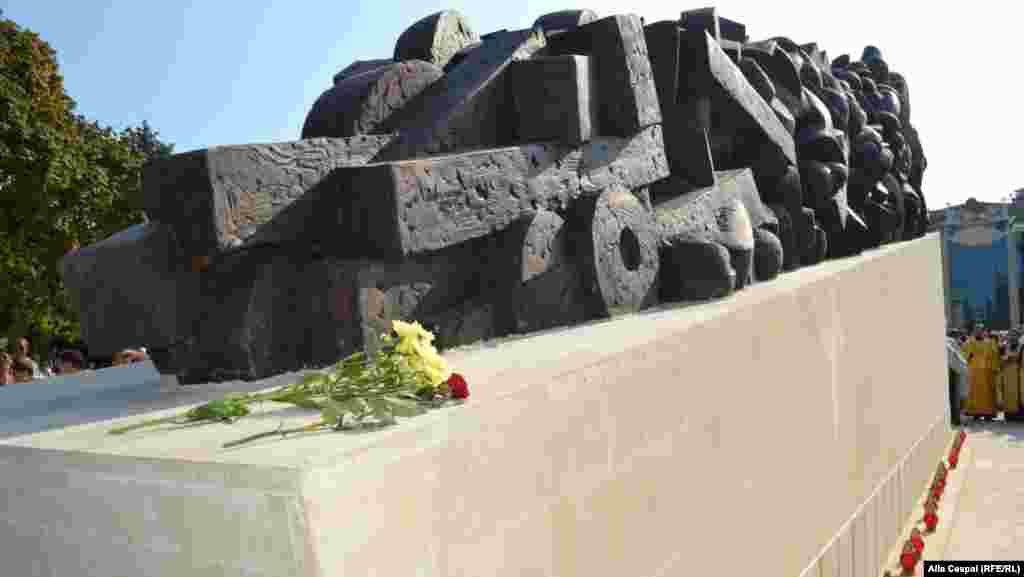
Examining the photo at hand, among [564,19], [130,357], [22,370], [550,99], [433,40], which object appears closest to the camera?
[550,99]

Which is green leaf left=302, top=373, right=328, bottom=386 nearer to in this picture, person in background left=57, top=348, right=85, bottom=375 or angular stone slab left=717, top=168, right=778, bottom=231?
angular stone slab left=717, top=168, right=778, bottom=231

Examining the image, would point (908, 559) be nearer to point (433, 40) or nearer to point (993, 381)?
point (433, 40)

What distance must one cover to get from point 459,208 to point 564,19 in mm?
1628

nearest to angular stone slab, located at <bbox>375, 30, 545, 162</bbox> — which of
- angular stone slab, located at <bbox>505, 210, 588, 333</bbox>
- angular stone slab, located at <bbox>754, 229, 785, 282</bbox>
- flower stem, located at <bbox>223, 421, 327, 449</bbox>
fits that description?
angular stone slab, located at <bbox>505, 210, 588, 333</bbox>

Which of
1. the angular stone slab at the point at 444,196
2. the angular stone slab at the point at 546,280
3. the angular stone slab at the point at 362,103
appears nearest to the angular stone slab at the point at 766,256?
the angular stone slab at the point at 444,196

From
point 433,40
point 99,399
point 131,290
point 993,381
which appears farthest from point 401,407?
point 993,381

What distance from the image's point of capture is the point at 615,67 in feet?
12.5

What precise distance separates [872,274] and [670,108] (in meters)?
2.10

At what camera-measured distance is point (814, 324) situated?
14.8ft

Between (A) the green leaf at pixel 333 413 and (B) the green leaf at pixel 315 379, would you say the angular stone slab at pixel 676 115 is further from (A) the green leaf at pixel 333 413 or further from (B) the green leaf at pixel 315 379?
(A) the green leaf at pixel 333 413

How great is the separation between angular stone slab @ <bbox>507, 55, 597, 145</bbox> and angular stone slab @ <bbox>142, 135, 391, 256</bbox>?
992 mm

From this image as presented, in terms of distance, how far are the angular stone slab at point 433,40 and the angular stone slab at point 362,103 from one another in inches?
12.7

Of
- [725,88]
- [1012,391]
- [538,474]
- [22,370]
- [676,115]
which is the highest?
[725,88]

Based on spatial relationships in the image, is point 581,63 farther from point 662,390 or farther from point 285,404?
point 285,404
